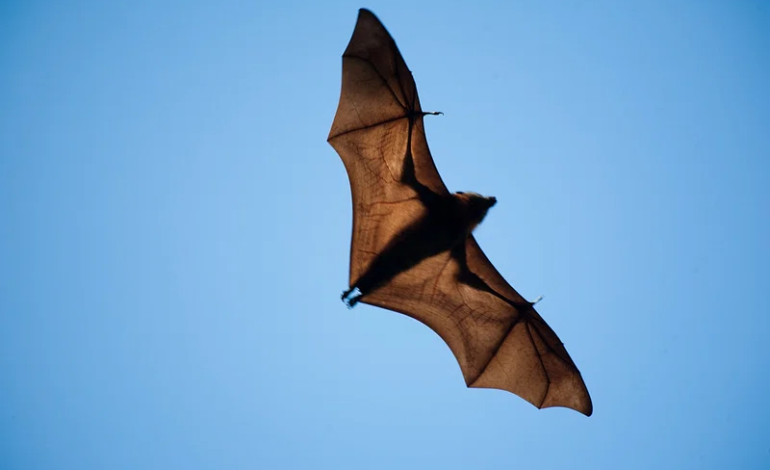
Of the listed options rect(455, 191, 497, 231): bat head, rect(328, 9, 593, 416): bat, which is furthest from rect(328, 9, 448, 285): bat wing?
rect(455, 191, 497, 231): bat head

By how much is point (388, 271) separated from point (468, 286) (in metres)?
1.51

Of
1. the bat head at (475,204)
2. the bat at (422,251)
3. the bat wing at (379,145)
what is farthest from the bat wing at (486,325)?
the bat wing at (379,145)

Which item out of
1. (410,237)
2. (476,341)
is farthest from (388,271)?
(476,341)

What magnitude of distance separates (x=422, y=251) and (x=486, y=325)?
6.17 feet

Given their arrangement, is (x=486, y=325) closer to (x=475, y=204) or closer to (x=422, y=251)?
(x=422, y=251)

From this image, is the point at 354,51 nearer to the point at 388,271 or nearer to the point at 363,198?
the point at 363,198

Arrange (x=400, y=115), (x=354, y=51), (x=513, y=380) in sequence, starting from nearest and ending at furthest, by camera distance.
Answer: (x=354, y=51) < (x=400, y=115) < (x=513, y=380)

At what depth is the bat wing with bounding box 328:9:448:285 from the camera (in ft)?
22.3

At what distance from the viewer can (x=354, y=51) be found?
21.9 feet

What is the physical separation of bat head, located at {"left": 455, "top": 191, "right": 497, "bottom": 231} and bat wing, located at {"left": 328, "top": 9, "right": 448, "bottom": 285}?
38cm

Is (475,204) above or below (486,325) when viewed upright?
above

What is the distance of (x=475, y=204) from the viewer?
23.3 feet

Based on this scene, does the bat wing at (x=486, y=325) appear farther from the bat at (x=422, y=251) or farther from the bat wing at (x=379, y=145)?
the bat wing at (x=379, y=145)

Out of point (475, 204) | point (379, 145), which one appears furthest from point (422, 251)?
point (379, 145)
